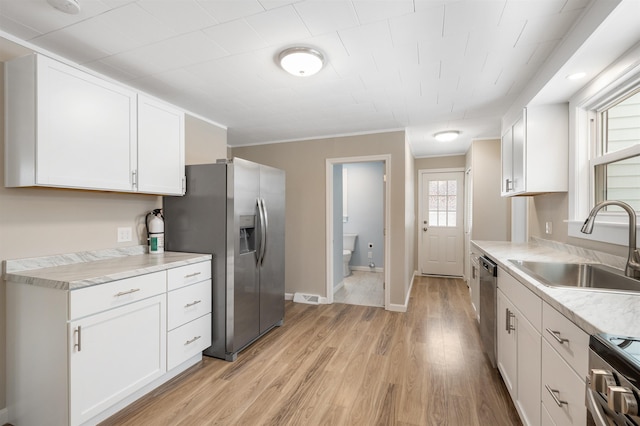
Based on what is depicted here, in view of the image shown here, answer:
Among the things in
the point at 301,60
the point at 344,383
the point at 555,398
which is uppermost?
the point at 301,60

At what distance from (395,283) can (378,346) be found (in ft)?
3.77

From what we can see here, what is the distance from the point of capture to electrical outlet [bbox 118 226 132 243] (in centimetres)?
246

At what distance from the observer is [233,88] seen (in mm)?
2600

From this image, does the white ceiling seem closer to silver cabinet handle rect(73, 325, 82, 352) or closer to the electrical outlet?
the electrical outlet

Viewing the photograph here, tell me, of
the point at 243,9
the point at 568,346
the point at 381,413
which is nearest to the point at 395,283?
the point at 381,413

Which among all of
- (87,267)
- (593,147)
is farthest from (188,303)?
(593,147)

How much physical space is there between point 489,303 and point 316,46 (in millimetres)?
2373

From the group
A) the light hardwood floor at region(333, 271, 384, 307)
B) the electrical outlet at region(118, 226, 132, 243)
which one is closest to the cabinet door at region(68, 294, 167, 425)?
the electrical outlet at region(118, 226, 132, 243)

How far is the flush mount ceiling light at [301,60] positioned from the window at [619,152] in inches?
77.3

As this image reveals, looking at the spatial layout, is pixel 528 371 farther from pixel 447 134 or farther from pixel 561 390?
→ pixel 447 134

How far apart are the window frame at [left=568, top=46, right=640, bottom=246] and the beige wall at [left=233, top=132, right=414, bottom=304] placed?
177cm

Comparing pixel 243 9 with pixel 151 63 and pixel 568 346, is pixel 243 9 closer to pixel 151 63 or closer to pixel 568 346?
pixel 151 63

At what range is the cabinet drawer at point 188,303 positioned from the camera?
7.13 feet

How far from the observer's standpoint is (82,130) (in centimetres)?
192
